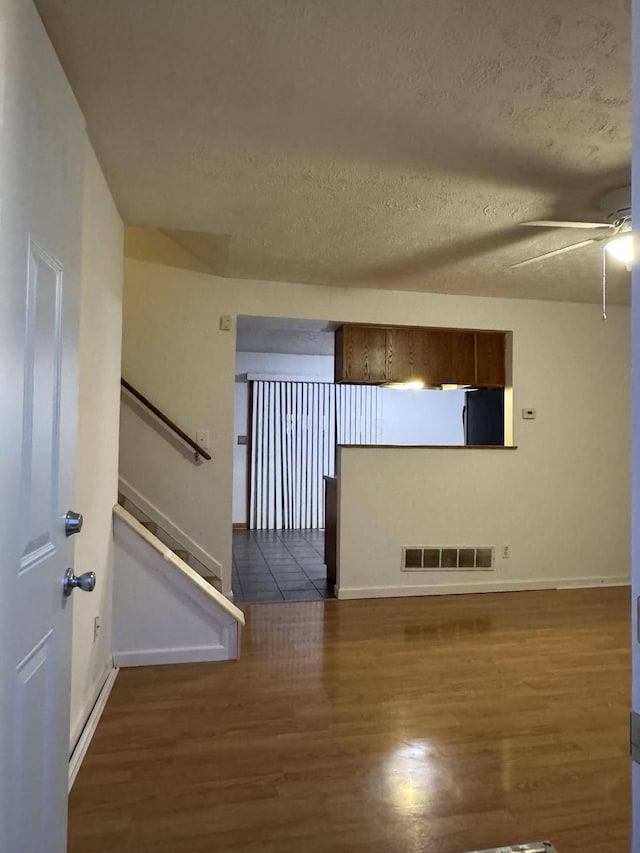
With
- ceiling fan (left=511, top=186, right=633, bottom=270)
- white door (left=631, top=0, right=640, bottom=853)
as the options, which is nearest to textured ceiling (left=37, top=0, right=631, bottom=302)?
ceiling fan (left=511, top=186, right=633, bottom=270)

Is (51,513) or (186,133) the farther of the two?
(186,133)

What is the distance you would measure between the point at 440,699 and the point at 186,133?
281cm

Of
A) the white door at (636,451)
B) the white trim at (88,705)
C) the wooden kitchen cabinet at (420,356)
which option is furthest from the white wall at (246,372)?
the white door at (636,451)

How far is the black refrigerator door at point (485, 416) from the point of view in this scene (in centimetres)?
513

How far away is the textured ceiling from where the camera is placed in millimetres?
1477

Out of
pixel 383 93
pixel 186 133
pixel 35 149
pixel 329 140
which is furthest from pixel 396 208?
pixel 35 149

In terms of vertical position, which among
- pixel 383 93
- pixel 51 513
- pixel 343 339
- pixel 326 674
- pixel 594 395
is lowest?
pixel 326 674

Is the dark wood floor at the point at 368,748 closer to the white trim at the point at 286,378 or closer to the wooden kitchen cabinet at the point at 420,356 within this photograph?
the wooden kitchen cabinet at the point at 420,356

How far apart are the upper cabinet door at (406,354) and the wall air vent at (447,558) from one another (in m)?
1.45

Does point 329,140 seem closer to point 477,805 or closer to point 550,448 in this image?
point 477,805

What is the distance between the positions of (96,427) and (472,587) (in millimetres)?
3360

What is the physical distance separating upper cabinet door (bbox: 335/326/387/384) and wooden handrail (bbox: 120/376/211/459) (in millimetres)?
1340

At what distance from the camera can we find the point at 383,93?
178 centimetres

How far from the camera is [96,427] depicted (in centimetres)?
233
